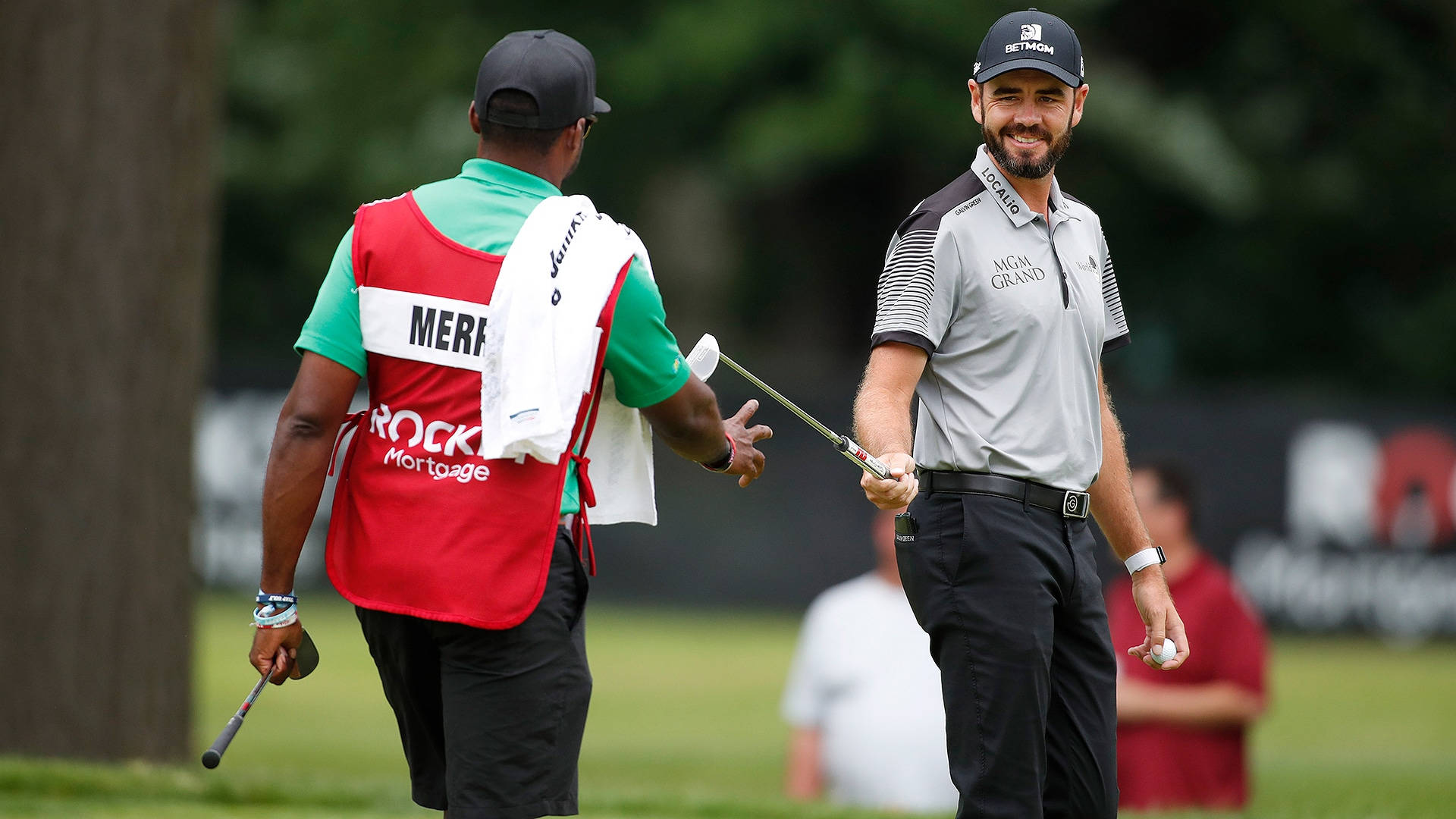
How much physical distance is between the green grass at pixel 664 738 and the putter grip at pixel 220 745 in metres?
2.07

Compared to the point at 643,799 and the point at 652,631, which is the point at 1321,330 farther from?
the point at 643,799

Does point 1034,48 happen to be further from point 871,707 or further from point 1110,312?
point 871,707

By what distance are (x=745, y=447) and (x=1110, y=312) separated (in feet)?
3.19

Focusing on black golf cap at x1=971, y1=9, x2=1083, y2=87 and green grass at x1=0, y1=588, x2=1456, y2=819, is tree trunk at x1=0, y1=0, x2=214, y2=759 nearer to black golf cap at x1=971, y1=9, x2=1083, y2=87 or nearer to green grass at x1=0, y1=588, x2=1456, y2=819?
green grass at x1=0, y1=588, x2=1456, y2=819

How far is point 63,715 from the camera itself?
7.23 metres

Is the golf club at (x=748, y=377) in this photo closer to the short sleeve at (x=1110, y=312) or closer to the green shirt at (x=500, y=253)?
the green shirt at (x=500, y=253)

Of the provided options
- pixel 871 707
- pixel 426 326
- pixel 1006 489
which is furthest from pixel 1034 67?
pixel 871 707

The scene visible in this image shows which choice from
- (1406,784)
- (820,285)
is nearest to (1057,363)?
(1406,784)

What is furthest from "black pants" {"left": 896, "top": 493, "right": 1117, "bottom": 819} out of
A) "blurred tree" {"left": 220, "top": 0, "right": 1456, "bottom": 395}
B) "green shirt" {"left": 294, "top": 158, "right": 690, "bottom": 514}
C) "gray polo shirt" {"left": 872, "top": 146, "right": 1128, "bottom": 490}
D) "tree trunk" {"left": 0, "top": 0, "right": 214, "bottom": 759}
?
"blurred tree" {"left": 220, "top": 0, "right": 1456, "bottom": 395}

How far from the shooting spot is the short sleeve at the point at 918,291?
3875 mm

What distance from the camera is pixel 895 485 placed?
367 cm

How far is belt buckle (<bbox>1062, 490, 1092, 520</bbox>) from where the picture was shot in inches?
155

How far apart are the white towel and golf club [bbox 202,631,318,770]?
712 millimetres

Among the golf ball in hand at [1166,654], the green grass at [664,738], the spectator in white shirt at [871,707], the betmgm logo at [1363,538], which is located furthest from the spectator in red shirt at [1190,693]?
the betmgm logo at [1363,538]
